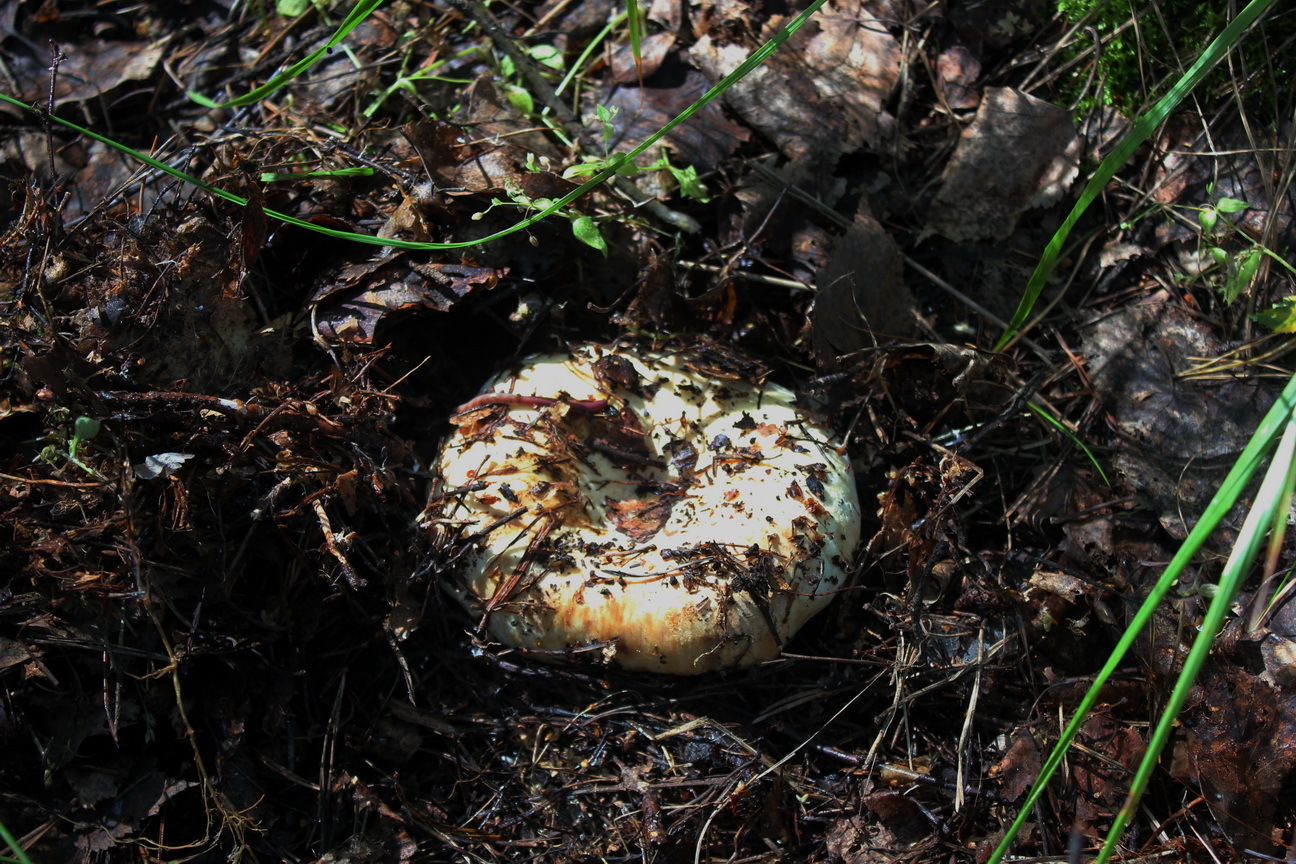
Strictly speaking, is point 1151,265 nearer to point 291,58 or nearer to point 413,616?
point 413,616

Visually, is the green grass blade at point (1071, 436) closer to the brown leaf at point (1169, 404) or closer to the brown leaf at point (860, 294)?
the brown leaf at point (1169, 404)

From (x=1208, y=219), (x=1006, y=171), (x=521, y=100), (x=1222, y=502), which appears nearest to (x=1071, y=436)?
(x=1208, y=219)

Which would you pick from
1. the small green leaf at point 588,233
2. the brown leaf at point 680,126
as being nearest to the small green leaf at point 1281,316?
the brown leaf at point 680,126

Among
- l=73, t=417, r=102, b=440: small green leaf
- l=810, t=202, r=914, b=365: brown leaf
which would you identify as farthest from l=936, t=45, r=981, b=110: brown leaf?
l=73, t=417, r=102, b=440: small green leaf

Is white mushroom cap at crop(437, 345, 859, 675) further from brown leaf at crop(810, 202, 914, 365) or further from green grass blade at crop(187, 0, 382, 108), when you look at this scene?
green grass blade at crop(187, 0, 382, 108)

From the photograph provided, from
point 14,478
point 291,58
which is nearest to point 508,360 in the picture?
point 14,478
